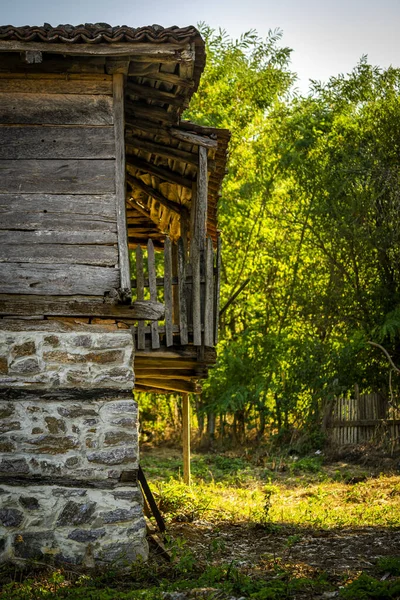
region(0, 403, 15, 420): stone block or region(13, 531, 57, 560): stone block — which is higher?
region(0, 403, 15, 420): stone block

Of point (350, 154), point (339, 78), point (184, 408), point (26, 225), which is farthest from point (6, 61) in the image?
point (339, 78)

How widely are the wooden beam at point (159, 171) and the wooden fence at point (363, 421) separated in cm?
780

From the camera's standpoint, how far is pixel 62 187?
7418 millimetres

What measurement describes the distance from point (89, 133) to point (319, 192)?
11.3 m

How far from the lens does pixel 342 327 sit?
17438 millimetres

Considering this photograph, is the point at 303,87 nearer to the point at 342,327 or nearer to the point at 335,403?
the point at 342,327

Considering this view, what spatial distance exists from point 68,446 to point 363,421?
1015 centimetres

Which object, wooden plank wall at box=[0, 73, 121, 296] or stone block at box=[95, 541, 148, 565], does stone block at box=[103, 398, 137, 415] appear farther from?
stone block at box=[95, 541, 148, 565]

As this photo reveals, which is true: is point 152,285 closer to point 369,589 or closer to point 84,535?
point 84,535

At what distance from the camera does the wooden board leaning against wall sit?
7.25 m

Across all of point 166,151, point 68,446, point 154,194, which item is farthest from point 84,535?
point 154,194

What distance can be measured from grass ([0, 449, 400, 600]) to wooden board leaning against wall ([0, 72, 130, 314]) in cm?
260

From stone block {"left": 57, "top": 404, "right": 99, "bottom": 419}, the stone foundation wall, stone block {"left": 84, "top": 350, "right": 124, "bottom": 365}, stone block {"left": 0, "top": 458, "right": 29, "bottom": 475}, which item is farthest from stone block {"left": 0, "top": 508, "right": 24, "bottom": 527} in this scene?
stone block {"left": 84, "top": 350, "right": 124, "bottom": 365}

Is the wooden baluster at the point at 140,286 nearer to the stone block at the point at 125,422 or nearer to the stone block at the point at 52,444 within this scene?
the stone block at the point at 125,422
